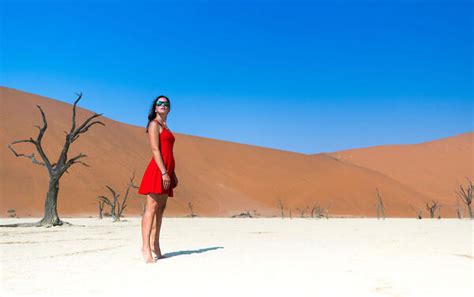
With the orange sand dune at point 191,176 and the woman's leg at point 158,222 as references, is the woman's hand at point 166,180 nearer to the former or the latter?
the woman's leg at point 158,222

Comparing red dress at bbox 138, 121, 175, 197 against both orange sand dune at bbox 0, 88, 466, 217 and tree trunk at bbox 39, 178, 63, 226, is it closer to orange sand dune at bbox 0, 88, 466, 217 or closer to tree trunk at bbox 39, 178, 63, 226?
tree trunk at bbox 39, 178, 63, 226

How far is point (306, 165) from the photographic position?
7106cm

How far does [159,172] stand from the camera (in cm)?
619

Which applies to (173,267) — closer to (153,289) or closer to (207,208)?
(153,289)

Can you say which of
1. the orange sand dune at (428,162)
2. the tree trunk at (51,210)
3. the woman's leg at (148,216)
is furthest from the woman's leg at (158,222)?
the orange sand dune at (428,162)

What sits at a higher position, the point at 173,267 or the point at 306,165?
the point at 306,165

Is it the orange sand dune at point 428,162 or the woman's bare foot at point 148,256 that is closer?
the woman's bare foot at point 148,256

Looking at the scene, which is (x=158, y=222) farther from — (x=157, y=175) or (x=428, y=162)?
(x=428, y=162)

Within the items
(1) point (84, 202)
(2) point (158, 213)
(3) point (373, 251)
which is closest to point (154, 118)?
(2) point (158, 213)

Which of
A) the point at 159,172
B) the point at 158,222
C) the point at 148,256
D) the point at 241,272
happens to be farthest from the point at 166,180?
the point at 241,272

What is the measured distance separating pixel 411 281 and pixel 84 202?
34.2 meters

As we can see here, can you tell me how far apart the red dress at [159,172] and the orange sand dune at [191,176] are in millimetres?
26984

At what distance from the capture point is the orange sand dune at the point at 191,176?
120ft

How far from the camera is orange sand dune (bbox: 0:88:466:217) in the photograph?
120ft
